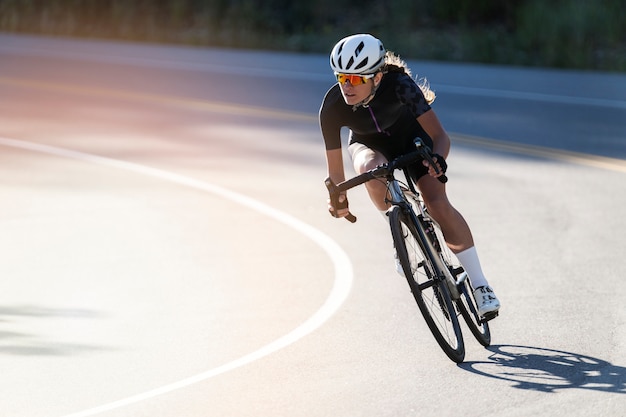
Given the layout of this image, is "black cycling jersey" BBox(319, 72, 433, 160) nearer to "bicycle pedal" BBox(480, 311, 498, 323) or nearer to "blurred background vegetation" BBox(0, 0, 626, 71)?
"bicycle pedal" BBox(480, 311, 498, 323)

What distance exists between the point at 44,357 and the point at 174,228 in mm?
4050

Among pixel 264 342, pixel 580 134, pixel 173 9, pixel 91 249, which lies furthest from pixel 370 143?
pixel 173 9

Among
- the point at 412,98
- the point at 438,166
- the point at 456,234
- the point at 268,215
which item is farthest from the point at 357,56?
the point at 268,215

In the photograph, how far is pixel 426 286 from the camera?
7281mm

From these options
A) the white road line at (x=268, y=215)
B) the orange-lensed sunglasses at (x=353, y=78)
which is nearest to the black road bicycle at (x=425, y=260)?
the orange-lensed sunglasses at (x=353, y=78)

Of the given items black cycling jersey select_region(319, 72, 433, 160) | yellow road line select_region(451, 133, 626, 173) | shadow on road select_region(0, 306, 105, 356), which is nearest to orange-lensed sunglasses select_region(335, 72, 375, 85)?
black cycling jersey select_region(319, 72, 433, 160)

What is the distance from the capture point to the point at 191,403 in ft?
22.3

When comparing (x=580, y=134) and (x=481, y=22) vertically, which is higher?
(x=481, y=22)

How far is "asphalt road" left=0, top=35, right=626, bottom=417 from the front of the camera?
7023 mm

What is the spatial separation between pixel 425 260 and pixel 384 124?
0.83 metres

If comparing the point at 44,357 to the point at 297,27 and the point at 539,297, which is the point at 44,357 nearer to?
the point at 539,297

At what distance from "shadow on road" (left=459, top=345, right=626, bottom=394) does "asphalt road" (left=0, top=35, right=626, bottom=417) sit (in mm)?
20

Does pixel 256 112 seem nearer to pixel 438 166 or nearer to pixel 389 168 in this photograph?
pixel 389 168

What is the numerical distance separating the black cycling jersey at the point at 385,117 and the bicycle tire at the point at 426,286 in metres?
0.57
